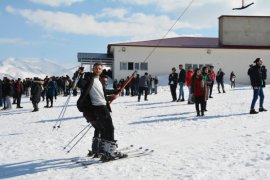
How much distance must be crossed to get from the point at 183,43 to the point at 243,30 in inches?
254

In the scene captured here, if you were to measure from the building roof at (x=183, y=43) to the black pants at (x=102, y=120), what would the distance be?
33.2 meters

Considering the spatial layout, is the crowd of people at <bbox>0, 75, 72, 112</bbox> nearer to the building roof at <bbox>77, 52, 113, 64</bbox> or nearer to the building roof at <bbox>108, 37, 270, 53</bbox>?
the building roof at <bbox>108, 37, 270, 53</bbox>

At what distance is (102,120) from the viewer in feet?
24.5

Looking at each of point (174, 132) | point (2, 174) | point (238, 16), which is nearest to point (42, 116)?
point (174, 132)

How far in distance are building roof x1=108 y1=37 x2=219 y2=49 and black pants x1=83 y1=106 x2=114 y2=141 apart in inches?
1306

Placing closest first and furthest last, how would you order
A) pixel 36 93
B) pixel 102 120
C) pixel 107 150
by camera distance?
pixel 102 120
pixel 107 150
pixel 36 93

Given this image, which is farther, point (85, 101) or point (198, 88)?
point (198, 88)

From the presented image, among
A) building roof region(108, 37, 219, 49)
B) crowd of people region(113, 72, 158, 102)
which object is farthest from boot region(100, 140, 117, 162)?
building roof region(108, 37, 219, 49)

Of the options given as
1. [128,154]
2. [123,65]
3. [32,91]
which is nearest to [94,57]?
[123,65]

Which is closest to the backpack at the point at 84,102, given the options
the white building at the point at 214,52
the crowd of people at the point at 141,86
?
the crowd of people at the point at 141,86

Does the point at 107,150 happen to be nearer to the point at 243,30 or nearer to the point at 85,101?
the point at 85,101

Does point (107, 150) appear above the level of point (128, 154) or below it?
above

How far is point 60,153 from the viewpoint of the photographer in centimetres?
885

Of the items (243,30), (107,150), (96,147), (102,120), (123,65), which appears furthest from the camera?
(243,30)
